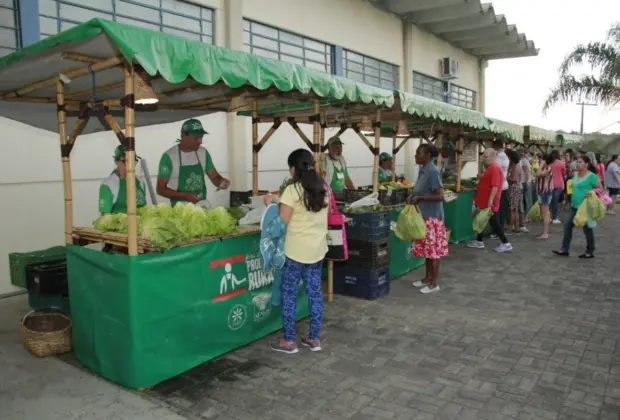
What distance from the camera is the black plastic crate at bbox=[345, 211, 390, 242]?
19.9 feet

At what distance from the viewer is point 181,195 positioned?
5.43 metres

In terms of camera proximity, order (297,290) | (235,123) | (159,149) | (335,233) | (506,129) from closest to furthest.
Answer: (297,290) < (335,233) < (159,149) < (235,123) < (506,129)

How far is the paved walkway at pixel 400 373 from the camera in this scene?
3.46m

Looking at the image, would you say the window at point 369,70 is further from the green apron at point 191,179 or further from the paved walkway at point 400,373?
the paved walkway at point 400,373

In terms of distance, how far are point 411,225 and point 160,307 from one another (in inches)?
143

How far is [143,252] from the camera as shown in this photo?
3.77 metres

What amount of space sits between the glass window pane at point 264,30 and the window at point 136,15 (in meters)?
1.20

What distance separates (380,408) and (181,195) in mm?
3206

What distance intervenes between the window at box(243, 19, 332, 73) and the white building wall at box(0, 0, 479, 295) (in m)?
0.18

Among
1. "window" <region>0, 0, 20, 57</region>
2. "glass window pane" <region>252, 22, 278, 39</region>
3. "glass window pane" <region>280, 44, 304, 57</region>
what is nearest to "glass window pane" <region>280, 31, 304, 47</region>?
"glass window pane" <region>280, 44, 304, 57</region>

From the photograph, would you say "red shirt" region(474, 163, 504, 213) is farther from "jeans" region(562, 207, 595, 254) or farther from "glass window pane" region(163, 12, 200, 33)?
"glass window pane" region(163, 12, 200, 33)

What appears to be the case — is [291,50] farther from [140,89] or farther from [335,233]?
[140,89]

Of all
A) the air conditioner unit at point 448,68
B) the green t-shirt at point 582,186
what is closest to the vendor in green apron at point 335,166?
the green t-shirt at point 582,186

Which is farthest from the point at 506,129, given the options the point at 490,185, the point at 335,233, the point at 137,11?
the point at 137,11
